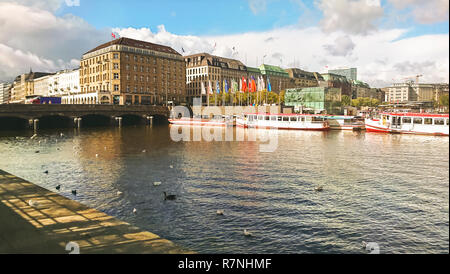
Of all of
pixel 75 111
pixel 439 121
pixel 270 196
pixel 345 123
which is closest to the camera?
pixel 270 196

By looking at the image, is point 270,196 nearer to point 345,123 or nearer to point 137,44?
point 345,123

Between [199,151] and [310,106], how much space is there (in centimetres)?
10887

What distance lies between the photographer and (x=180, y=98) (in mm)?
170000

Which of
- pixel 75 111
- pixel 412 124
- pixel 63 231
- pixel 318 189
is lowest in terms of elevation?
pixel 318 189

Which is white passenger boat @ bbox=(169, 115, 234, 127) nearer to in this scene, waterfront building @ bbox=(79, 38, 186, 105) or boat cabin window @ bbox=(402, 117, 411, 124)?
waterfront building @ bbox=(79, 38, 186, 105)

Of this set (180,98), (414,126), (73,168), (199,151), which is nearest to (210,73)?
(180,98)

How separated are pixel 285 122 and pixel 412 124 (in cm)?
3381

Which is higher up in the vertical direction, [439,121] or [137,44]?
[137,44]

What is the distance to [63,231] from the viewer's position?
42.8 ft

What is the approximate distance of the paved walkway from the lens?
11.5 m

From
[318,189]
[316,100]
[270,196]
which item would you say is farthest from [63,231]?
[316,100]

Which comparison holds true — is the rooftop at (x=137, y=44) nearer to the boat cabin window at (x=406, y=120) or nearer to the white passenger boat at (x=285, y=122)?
the white passenger boat at (x=285, y=122)
